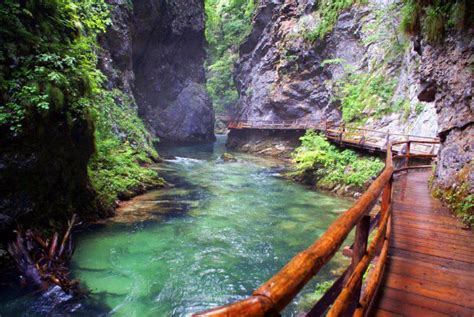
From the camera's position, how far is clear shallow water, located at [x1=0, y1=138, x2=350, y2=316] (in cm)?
563

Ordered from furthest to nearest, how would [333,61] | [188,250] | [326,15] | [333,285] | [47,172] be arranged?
1. [326,15]
2. [333,61]
3. [188,250]
4. [47,172]
5. [333,285]

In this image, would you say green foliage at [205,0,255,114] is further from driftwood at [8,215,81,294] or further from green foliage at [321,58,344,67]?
driftwood at [8,215,81,294]

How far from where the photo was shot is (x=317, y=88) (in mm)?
28750

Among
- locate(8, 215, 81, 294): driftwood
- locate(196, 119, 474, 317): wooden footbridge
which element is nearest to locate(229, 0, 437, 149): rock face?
locate(196, 119, 474, 317): wooden footbridge

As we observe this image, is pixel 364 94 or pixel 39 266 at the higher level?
pixel 364 94

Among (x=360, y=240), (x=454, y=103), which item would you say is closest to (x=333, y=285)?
(x=360, y=240)

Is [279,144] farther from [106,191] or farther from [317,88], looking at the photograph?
[106,191]

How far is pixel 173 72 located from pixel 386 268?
1390 inches

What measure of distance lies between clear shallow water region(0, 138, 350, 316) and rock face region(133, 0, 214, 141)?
21626 mm

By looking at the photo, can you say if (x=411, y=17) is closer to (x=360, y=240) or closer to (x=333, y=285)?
(x=360, y=240)

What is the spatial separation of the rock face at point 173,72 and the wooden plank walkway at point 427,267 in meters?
27.7

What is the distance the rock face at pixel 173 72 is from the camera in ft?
99.0

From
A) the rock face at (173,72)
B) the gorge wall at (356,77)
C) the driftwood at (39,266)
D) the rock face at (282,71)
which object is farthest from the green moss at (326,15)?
the driftwood at (39,266)

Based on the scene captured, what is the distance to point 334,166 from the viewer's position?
1659 centimetres
